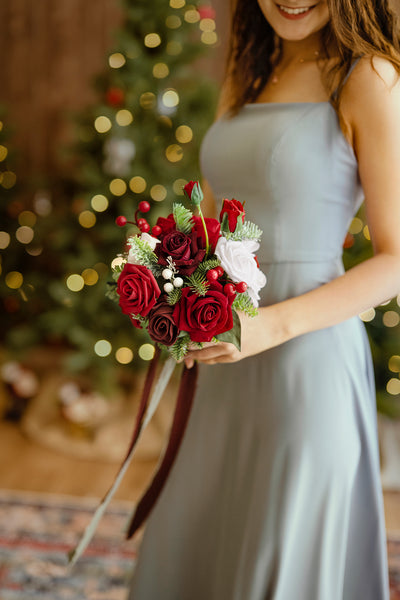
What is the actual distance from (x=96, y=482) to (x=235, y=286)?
2.15m

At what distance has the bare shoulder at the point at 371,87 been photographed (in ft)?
3.33

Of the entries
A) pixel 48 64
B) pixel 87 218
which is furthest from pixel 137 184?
pixel 48 64

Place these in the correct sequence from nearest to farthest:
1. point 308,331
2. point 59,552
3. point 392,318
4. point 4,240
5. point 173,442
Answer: point 308,331 < point 173,442 < point 59,552 < point 392,318 < point 4,240

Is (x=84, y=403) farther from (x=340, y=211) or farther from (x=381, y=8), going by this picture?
(x=381, y=8)

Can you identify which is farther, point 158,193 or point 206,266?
point 158,193

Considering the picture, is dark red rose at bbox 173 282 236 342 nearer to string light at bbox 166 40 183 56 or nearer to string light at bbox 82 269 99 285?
string light at bbox 82 269 99 285

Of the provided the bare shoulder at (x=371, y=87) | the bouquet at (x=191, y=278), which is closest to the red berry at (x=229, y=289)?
the bouquet at (x=191, y=278)

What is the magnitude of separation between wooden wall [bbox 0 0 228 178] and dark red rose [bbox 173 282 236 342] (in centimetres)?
338

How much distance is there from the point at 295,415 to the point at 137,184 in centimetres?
201

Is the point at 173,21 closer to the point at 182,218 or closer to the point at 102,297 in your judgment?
the point at 102,297

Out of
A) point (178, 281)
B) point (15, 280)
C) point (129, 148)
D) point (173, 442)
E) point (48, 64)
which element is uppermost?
point (48, 64)

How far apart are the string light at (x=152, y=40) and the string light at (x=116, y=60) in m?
0.14

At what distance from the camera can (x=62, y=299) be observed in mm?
2938

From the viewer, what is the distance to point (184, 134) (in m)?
2.91
